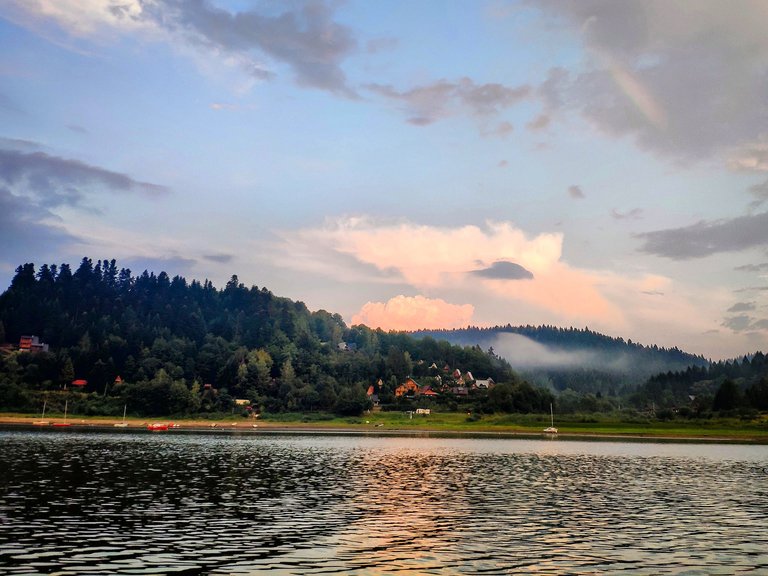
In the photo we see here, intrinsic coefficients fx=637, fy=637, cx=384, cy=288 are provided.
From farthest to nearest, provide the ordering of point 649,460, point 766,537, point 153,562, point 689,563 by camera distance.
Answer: point 649,460
point 766,537
point 689,563
point 153,562

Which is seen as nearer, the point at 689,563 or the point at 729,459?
the point at 689,563

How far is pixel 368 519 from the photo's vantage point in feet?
152

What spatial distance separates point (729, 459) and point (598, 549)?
9668 centimetres

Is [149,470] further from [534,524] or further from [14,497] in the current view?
[534,524]

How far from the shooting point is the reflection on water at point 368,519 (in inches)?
1288

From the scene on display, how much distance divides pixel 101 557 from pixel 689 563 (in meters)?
30.8

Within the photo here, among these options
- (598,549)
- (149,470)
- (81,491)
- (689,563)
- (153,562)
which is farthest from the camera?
(149,470)

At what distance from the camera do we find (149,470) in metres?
77.5

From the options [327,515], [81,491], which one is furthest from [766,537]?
[81,491]

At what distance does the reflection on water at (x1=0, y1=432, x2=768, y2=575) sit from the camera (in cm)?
3272

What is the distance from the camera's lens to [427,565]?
106 ft

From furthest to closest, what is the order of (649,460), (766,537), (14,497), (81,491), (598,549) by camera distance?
(649,460), (81,491), (14,497), (766,537), (598,549)

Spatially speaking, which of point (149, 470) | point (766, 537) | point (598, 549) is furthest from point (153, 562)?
point (149, 470)

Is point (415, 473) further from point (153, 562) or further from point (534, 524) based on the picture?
point (153, 562)
